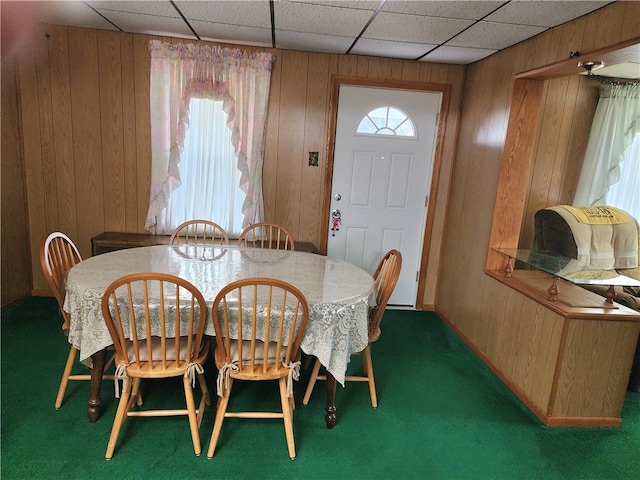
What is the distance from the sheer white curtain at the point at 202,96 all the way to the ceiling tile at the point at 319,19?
2.19ft

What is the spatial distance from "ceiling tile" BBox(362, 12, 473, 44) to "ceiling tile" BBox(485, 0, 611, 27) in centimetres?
24

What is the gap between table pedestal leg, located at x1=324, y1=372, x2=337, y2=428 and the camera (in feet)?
7.13

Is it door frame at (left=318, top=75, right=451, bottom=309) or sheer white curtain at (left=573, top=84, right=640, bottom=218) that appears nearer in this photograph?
sheer white curtain at (left=573, top=84, right=640, bottom=218)

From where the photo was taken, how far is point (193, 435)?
197 cm

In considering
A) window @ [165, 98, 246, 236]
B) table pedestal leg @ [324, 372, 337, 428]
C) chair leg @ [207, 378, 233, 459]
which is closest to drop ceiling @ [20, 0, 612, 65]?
window @ [165, 98, 246, 236]

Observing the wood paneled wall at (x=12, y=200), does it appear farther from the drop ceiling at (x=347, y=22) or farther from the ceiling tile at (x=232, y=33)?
the ceiling tile at (x=232, y=33)

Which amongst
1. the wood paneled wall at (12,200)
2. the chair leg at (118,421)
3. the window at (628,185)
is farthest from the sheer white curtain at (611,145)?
the wood paneled wall at (12,200)

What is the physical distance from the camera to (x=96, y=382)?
2.10m

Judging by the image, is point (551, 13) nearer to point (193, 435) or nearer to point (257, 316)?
point (257, 316)

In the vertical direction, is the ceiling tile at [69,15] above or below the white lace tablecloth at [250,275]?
above

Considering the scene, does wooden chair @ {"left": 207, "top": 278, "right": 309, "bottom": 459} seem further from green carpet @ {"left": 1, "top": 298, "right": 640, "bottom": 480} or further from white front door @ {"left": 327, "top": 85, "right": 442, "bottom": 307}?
white front door @ {"left": 327, "top": 85, "right": 442, "bottom": 307}

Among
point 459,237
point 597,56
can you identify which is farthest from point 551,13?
point 459,237

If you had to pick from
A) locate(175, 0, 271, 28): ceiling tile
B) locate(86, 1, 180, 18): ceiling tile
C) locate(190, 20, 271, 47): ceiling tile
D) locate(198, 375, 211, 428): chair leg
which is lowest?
locate(198, 375, 211, 428): chair leg

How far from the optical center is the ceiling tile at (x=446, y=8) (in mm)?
2291
